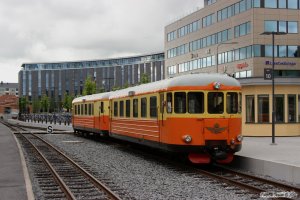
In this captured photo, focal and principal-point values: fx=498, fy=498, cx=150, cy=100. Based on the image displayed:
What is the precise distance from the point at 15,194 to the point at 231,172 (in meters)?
6.85

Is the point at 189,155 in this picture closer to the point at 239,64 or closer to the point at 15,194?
the point at 15,194

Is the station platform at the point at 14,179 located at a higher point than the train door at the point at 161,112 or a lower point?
lower

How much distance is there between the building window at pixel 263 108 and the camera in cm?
2703

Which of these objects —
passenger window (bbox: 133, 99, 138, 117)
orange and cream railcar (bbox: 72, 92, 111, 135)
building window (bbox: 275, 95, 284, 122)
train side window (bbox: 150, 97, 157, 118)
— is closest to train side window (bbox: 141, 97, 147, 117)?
train side window (bbox: 150, 97, 157, 118)

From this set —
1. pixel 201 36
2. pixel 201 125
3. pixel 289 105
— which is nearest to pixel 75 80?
pixel 201 36

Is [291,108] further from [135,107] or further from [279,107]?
[135,107]

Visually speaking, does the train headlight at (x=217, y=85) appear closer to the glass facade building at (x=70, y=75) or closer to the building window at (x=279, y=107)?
the building window at (x=279, y=107)

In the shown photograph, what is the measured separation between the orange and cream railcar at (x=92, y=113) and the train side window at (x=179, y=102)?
11.2 meters

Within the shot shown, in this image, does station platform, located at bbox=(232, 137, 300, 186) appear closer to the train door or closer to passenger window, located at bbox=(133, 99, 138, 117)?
the train door

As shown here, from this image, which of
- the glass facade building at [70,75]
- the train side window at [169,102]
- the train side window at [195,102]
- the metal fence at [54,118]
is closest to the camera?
the train side window at [195,102]

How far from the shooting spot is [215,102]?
15609 millimetres

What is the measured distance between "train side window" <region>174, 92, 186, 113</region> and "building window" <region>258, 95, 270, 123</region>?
1251cm

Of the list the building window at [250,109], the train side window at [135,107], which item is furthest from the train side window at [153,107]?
the building window at [250,109]

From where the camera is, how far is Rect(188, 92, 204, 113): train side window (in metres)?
15.5
